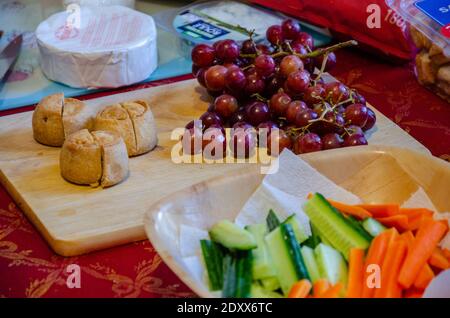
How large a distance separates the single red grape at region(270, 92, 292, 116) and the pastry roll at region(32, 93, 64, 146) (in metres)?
0.41

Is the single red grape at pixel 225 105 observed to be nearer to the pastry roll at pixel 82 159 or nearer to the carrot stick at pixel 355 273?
the pastry roll at pixel 82 159

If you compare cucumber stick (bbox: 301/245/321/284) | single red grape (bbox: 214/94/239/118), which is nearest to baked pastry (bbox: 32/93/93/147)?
single red grape (bbox: 214/94/239/118)

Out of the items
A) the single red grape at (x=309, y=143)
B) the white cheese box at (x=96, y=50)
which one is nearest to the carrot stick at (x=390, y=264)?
the single red grape at (x=309, y=143)

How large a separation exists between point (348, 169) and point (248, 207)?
19 centimetres

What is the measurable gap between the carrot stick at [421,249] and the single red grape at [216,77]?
2.06 ft

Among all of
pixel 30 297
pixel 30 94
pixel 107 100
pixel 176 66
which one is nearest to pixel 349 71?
pixel 176 66

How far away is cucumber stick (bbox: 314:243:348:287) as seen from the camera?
1.00 meters

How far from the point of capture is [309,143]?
140 cm

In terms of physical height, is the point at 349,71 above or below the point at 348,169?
below

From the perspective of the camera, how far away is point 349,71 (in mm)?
1893

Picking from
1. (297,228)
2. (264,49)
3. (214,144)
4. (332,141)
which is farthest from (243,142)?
(297,228)

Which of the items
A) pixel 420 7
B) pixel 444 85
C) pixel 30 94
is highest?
pixel 420 7

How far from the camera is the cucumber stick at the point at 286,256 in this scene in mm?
990
